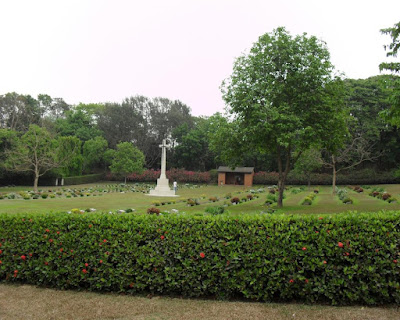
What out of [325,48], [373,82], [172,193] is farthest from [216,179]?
[325,48]

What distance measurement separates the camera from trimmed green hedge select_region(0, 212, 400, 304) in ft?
17.4

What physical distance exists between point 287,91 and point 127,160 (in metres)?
39.6

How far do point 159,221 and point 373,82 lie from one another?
52883mm

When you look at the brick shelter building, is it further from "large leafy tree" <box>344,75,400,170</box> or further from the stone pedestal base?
the stone pedestal base

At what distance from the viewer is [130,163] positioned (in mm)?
54719

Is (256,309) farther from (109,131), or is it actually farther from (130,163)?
(109,131)

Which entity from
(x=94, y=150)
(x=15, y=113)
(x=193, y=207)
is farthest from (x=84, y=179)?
(x=193, y=207)

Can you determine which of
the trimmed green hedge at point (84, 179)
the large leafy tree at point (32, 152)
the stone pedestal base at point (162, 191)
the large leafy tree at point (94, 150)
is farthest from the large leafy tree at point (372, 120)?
the trimmed green hedge at point (84, 179)

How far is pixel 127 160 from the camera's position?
180ft

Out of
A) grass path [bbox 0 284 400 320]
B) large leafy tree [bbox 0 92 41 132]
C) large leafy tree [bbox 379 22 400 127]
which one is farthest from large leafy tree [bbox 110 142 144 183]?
grass path [bbox 0 284 400 320]

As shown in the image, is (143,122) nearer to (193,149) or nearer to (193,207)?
(193,149)

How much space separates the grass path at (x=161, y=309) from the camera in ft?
16.1

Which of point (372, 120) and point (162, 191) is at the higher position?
point (372, 120)

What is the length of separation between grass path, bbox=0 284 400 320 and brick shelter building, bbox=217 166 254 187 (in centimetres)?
4978
